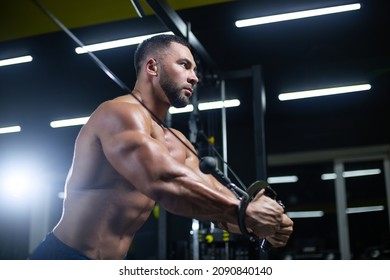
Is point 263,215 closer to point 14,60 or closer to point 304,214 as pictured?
point 14,60

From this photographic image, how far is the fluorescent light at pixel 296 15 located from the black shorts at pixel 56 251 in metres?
1.91

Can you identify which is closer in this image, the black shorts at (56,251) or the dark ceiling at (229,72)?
the black shorts at (56,251)

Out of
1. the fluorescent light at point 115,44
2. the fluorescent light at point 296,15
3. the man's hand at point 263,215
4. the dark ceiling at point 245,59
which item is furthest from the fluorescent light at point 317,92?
the man's hand at point 263,215

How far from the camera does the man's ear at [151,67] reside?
1.47 meters

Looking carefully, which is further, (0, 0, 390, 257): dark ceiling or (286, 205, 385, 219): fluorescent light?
(286, 205, 385, 219): fluorescent light

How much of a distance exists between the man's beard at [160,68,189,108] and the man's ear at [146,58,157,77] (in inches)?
1.1

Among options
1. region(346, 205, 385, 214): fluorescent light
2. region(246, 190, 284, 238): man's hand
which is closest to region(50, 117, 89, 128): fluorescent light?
region(246, 190, 284, 238): man's hand

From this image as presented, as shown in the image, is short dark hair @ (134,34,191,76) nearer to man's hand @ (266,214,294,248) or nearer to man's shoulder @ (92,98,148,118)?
man's shoulder @ (92,98,148,118)

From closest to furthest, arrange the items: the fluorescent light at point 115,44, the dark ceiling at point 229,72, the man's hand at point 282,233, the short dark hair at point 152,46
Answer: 1. the man's hand at point 282,233
2. the short dark hair at point 152,46
3. the dark ceiling at point 229,72
4. the fluorescent light at point 115,44

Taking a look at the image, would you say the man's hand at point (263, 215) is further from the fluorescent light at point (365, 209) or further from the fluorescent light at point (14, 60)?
the fluorescent light at point (365, 209)

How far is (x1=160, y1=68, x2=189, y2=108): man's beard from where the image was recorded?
1447 mm

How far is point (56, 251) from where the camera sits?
4.59 ft

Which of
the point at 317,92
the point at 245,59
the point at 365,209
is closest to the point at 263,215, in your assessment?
the point at 317,92
